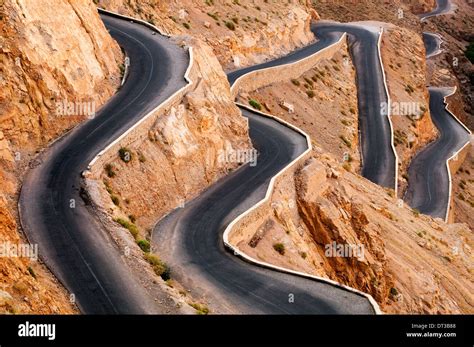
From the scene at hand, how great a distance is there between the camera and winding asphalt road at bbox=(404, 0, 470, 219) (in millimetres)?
59584

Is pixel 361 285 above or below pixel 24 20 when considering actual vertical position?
below

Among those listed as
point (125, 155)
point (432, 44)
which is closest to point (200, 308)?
point (125, 155)

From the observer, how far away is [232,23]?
61.8 m

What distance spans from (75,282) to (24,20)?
13.8 metres

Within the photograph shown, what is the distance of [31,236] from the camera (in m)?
24.1

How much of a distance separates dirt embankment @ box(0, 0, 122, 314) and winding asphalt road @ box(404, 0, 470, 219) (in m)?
33.5

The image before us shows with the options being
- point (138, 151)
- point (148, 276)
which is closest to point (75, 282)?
point (148, 276)

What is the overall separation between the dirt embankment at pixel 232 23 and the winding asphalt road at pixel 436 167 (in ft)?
56.9

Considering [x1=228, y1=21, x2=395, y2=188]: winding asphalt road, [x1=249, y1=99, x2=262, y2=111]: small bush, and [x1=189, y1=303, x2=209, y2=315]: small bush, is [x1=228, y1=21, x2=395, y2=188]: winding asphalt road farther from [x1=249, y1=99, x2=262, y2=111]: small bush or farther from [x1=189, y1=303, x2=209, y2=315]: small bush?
[x1=189, y1=303, x2=209, y2=315]: small bush

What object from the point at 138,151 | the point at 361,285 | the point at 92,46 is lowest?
the point at 361,285

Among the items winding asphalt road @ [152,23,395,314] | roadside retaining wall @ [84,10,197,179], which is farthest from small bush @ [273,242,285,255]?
roadside retaining wall @ [84,10,197,179]

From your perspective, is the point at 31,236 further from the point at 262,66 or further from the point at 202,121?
the point at 262,66

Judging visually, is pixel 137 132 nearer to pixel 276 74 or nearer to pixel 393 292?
pixel 393 292

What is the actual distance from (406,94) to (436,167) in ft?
36.0
